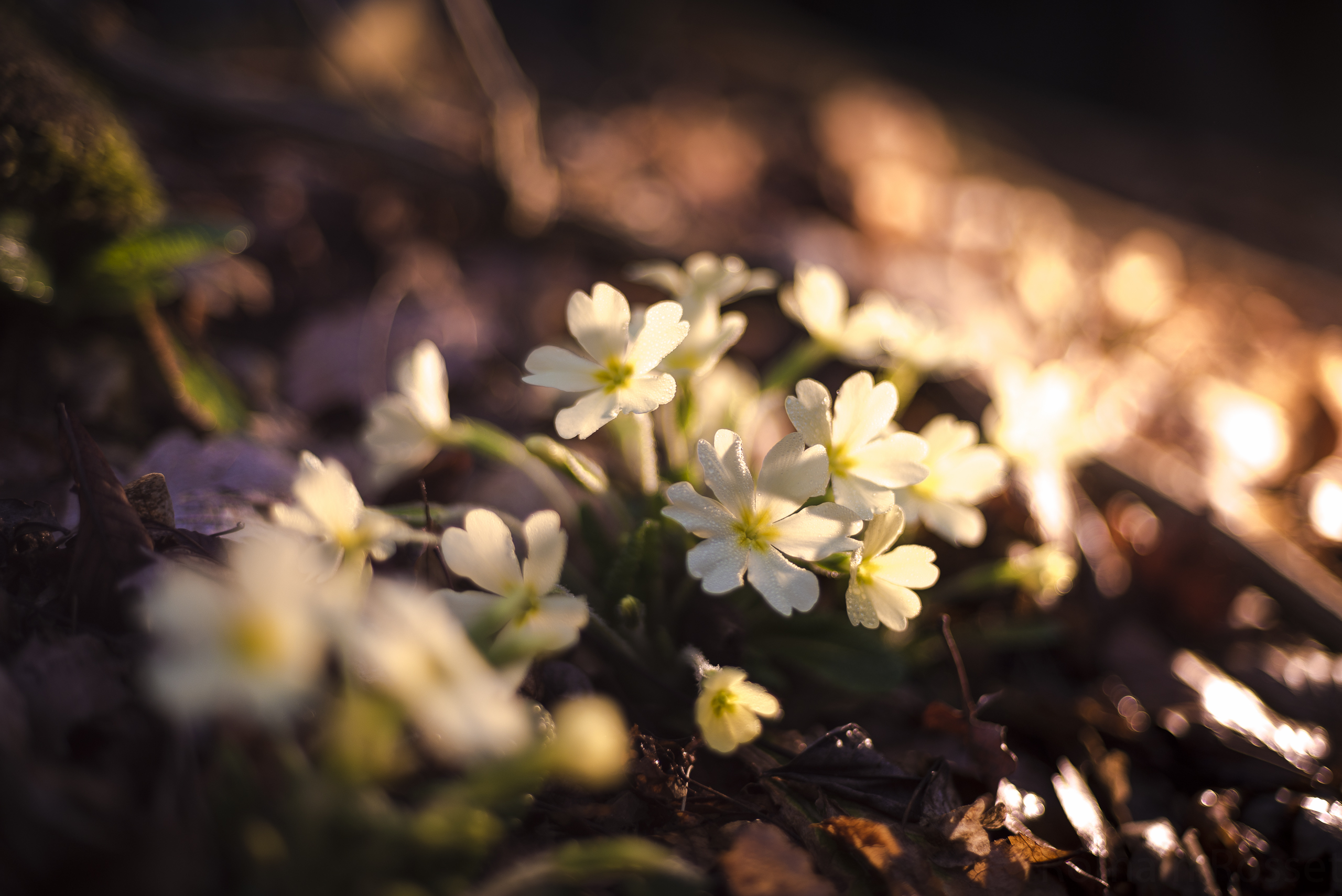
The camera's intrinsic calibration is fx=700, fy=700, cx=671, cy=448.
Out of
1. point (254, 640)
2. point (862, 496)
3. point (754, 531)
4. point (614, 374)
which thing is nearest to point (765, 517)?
point (754, 531)

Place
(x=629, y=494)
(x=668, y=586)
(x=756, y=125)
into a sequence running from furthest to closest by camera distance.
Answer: (x=756, y=125) → (x=629, y=494) → (x=668, y=586)

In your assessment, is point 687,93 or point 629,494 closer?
point 629,494

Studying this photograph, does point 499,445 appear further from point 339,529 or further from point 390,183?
point 390,183

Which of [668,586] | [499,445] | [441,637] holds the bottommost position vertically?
[668,586]

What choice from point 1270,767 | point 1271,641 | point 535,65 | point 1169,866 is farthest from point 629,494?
point 535,65

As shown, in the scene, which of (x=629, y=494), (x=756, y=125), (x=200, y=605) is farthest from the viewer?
(x=756, y=125)

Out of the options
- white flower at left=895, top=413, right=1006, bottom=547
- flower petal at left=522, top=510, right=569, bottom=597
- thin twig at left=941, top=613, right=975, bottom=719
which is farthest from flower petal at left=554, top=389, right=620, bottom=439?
thin twig at left=941, top=613, right=975, bottom=719

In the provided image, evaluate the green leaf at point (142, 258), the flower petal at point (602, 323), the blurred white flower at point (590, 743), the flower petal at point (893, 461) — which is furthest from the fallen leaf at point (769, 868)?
the green leaf at point (142, 258)

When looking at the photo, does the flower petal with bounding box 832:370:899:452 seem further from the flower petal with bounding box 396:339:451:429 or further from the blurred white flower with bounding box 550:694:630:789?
the flower petal with bounding box 396:339:451:429
